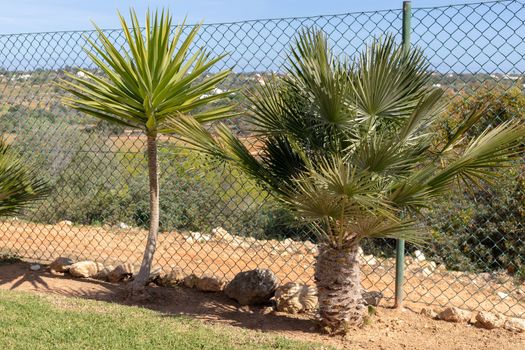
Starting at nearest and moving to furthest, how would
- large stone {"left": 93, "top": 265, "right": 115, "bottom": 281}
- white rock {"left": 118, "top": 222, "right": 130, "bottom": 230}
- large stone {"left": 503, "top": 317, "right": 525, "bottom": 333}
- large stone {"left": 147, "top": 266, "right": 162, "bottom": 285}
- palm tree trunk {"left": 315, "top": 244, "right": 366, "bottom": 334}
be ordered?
palm tree trunk {"left": 315, "top": 244, "right": 366, "bottom": 334} < large stone {"left": 503, "top": 317, "right": 525, "bottom": 333} < large stone {"left": 147, "top": 266, "right": 162, "bottom": 285} < large stone {"left": 93, "top": 265, "right": 115, "bottom": 281} < white rock {"left": 118, "top": 222, "right": 130, "bottom": 230}

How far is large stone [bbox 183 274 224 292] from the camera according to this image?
610 cm

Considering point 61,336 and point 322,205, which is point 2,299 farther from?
point 322,205

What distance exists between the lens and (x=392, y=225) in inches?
170

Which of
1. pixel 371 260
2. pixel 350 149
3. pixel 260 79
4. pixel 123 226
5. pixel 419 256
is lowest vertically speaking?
pixel 123 226

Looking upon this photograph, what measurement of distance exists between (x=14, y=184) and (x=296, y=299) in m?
2.95

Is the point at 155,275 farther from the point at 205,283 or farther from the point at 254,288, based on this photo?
the point at 254,288

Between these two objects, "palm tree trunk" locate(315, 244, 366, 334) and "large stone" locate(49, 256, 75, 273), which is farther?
"large stone" locate(49, 256, 75, 273)

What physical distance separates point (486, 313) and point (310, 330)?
1.33 meters

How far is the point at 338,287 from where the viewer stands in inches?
187

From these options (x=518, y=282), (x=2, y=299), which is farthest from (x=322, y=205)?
(x=518, y=282)

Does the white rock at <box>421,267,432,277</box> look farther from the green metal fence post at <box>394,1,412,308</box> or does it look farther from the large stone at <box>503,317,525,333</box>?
the large stone at <box>503,317,525,333</box>

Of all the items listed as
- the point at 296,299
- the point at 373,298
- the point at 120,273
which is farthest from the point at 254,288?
the point at 120,273

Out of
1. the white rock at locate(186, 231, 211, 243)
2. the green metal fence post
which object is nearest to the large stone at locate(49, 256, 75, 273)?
the white rock at locate(186, 231, 211, 243)

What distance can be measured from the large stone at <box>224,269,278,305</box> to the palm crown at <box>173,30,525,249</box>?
107cm
